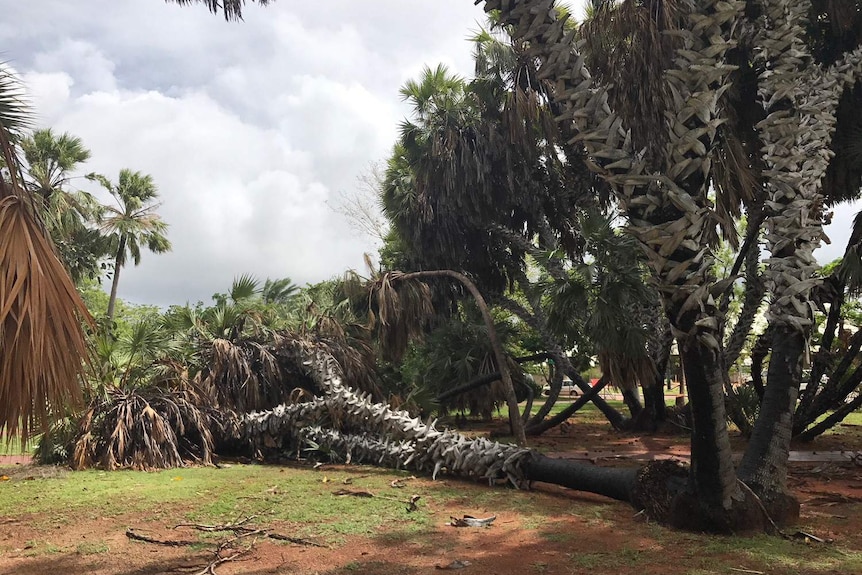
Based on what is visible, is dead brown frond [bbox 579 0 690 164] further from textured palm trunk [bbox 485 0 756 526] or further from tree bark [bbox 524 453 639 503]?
tree bark [bbox 524 453 639 503]

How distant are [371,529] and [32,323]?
334 cm

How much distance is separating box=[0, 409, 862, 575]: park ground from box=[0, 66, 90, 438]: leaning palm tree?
136 centimetres

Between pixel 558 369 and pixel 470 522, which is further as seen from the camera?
pixel 558 369

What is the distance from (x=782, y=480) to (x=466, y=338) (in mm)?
11480

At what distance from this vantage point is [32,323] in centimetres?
395

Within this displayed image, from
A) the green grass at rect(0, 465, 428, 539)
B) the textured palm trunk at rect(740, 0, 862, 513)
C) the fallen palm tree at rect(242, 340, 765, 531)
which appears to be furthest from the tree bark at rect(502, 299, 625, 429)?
the textured palm trunk at rect(740, 0, 862, 513)

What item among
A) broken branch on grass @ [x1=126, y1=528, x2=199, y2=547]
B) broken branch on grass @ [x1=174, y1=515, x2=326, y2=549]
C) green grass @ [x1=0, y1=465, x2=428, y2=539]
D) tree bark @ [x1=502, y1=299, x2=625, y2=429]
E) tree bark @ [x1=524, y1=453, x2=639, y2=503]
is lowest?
broken branch on grass @ [x1=126, y1=528, x2=199, y2=547]

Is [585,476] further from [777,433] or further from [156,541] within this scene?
[156,541]

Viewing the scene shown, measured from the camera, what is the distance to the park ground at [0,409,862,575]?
455 cm

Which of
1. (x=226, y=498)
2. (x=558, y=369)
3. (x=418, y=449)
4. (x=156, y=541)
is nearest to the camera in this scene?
(x=156, y=541)

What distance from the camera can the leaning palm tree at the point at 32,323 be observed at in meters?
4.01

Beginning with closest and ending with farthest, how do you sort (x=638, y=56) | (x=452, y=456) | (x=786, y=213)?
(x=786, y=213), (x=638, y=56), (x=452, y=456)

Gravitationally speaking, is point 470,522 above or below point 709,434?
below

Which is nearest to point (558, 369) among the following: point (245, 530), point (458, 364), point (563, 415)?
point (563, 415)
